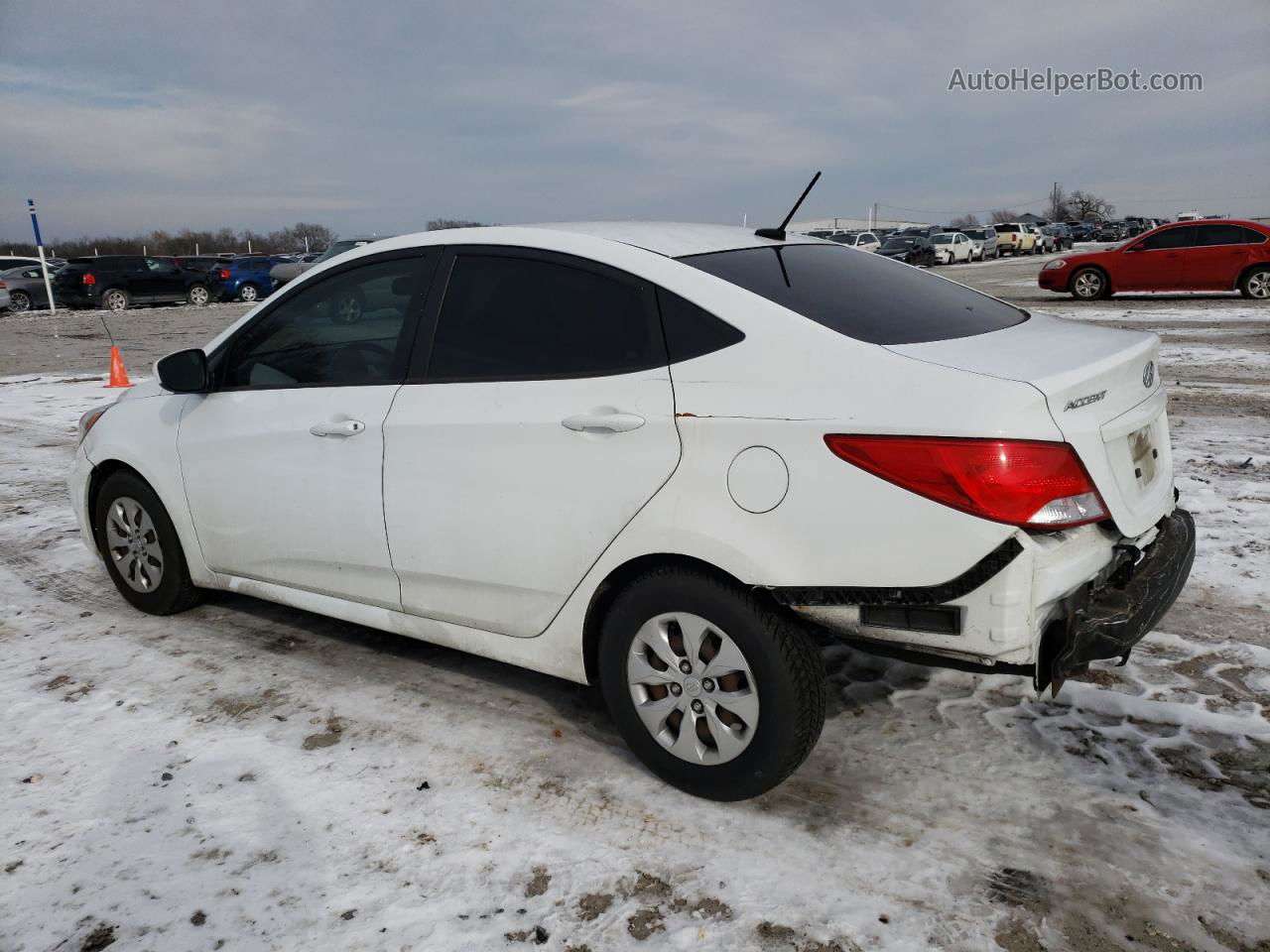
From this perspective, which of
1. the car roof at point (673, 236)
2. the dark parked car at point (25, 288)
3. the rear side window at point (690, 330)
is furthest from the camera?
the dark parked car at point (25, 288)

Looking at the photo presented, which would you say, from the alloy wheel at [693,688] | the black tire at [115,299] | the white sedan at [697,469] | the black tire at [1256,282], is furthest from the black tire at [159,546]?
the black tire at [115,299]

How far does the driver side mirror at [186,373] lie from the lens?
3936mm

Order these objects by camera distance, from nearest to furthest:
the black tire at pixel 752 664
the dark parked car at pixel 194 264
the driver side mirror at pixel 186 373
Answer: the black tire at pixel 752 664, the driver side mirror at pixel 186 373, the dark parked car at pixel 194 264

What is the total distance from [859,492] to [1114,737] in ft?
4.94

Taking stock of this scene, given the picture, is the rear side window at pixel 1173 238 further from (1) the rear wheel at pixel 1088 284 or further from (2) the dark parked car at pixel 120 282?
(2) the dark parked car at pixel 120 282

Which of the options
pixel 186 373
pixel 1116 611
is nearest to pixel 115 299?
pixel 186 373

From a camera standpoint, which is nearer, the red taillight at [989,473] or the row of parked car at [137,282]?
the red taillight at [989,473]

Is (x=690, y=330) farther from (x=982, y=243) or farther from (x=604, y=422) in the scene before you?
(x=982, y=243)

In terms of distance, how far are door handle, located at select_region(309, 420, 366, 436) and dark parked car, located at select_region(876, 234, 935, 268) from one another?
36000 millimetres

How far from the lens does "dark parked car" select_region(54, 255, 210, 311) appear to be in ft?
89.8

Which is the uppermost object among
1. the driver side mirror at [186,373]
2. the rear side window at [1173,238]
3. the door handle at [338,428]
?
the rear side window at [1173,238]

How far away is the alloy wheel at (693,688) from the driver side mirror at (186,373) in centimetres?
227

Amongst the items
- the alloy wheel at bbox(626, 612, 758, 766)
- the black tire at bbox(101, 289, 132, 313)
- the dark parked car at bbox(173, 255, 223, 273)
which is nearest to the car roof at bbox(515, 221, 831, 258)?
the alloy wheel at bbox(626, 612, 758, 766)

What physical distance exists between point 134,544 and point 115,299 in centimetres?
2750
